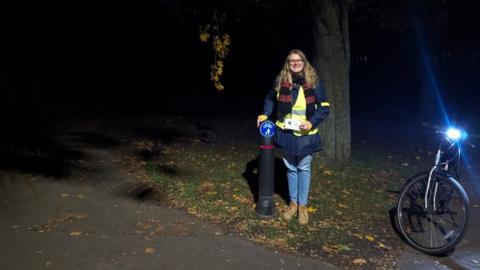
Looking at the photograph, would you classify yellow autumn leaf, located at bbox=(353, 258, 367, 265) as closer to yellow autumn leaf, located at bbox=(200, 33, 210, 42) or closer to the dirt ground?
the dirt ground

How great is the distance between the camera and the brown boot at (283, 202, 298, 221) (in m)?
5.56

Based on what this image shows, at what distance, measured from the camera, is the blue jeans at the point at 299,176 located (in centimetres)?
545

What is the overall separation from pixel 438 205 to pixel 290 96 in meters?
1.84

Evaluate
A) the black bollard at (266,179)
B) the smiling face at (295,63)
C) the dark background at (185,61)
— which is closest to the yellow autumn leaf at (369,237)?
the black bollard at (266,179)

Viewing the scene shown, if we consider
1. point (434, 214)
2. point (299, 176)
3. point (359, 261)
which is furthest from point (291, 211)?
→ point (434, 214)

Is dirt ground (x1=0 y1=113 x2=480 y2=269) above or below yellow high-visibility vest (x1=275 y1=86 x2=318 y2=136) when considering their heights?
below

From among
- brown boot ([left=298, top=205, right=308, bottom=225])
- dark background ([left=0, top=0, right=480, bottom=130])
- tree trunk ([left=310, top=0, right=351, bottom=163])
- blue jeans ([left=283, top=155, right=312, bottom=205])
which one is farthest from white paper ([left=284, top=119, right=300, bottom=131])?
dark background ([left=0, top=0, right=480, bottom=130])

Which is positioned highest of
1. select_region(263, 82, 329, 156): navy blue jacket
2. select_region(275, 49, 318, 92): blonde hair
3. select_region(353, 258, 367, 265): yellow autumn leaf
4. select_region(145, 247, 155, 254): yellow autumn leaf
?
select_region(275, 49, 318, 92): blonde hair

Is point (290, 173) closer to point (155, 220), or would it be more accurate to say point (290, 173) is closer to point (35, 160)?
point (155, 220)

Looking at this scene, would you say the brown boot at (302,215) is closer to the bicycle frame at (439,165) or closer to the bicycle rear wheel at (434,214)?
the bicycle rear wheel at (434,214)

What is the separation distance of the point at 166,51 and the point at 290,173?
17693 millimetres

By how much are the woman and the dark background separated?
6.53m

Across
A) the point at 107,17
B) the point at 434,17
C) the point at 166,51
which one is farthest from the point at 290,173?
the point at 166,51

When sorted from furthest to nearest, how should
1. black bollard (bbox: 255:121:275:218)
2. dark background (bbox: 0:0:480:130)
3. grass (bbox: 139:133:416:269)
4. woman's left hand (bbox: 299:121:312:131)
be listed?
dark background (bbox: 0:0:480:130) < black bollard (bbox: 255:121:275:218) < woman's left hand (bbox: 299:121:312:131) < grass (bbox: 139:133:416:269)
